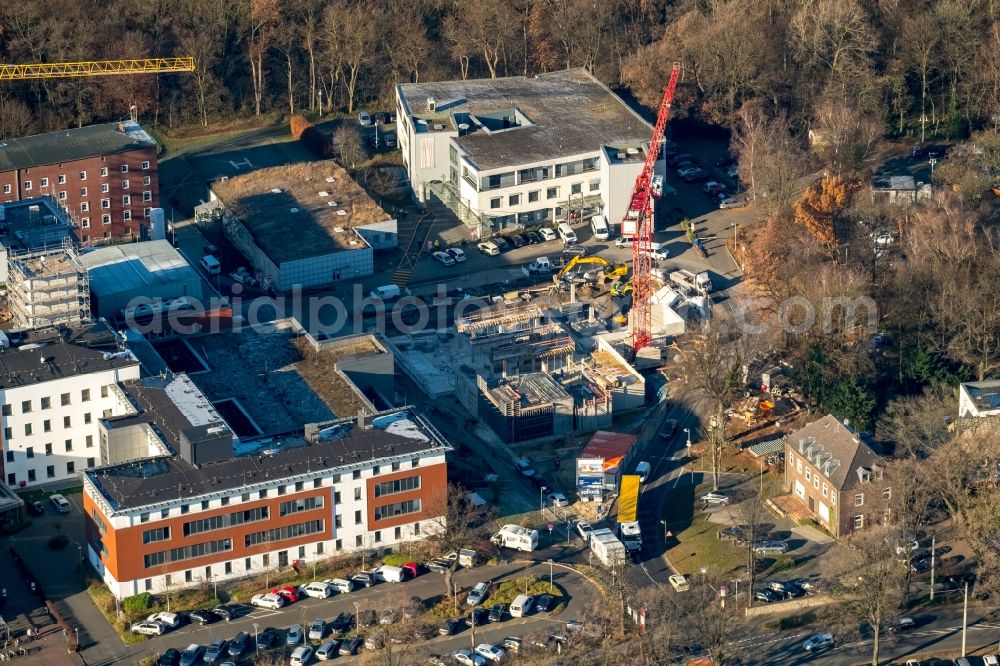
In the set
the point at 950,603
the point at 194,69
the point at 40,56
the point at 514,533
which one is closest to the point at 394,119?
the point at 194,69

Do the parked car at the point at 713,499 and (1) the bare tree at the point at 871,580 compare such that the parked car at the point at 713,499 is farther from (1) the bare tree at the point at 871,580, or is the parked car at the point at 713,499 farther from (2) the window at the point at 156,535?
(2) the window at the point at 156,535

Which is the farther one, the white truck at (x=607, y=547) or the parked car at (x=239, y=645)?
the white truck at (x=607, y=547)

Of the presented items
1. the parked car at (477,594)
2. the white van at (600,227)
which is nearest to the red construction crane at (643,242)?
the white van at (600,227)

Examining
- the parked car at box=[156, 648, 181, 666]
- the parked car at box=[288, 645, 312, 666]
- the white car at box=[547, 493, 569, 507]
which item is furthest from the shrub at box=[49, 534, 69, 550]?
the white car at box=[547, 493, 569, 507]

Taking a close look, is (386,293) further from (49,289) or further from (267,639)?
(267,639)

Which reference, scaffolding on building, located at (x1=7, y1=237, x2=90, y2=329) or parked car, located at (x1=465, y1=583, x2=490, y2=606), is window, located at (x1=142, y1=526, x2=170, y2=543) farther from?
scaffolding on building, located at (x1=7, y1=237, x2=90, y2=329)

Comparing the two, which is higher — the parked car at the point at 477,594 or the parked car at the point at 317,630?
the parked car at the point at 477,594
